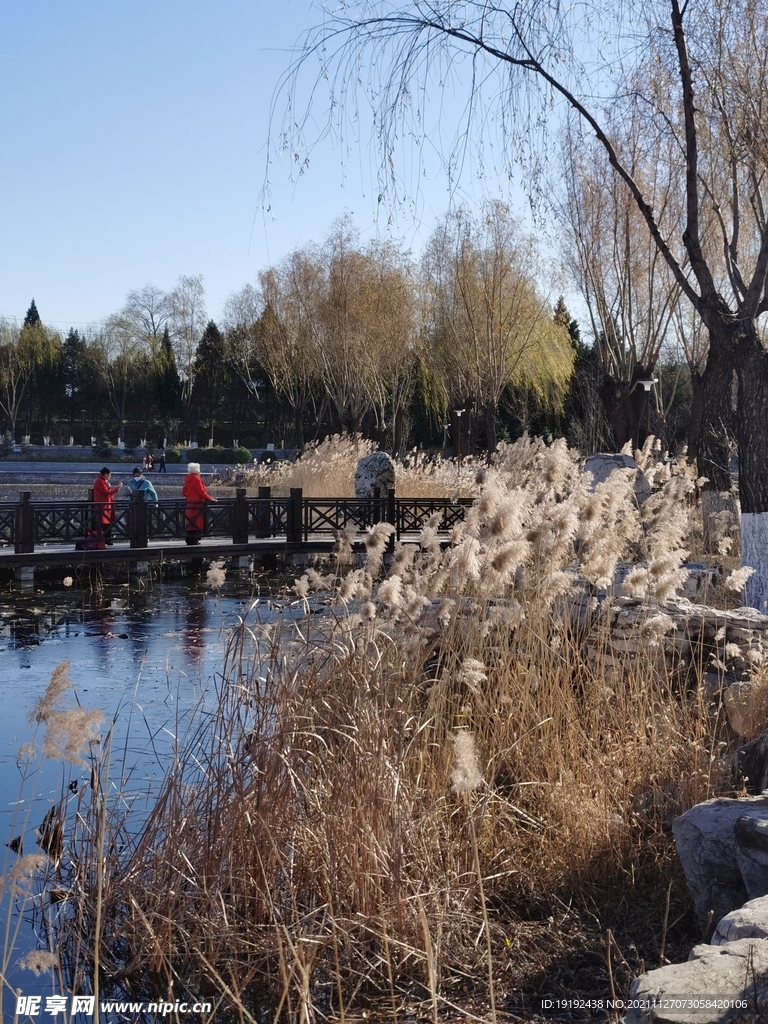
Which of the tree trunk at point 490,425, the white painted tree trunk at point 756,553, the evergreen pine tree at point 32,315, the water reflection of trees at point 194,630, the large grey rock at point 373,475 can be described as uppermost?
the evergreen pine tree at point 32,315

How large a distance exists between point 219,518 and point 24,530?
3.53 meters

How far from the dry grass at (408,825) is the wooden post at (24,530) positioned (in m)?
10.4

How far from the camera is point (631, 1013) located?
6.64 feet

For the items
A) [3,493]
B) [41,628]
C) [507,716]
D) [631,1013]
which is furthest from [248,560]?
[3,493]

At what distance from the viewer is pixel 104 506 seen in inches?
582

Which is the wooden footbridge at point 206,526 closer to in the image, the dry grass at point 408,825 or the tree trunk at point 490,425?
the tree trunk at point 490,425

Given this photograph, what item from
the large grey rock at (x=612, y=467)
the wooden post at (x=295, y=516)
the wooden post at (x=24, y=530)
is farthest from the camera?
the wooden post at (x=295, y=516)

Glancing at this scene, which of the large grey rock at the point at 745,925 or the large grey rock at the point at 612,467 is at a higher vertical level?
the large grey rock at the point at 612,467

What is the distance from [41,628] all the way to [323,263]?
24.6 m

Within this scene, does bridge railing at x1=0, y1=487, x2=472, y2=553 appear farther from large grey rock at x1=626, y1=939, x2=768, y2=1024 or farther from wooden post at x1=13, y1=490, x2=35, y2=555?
large grey rock at x1=626, y1=939, x2=768, y2=1024

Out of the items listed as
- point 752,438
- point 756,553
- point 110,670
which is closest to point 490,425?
point 110,670

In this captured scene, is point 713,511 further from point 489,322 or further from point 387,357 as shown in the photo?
point 387,357

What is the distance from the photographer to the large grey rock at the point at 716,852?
121 inches

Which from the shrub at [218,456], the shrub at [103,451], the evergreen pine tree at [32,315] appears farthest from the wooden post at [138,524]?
the evergreen pine tree at [32,315]
